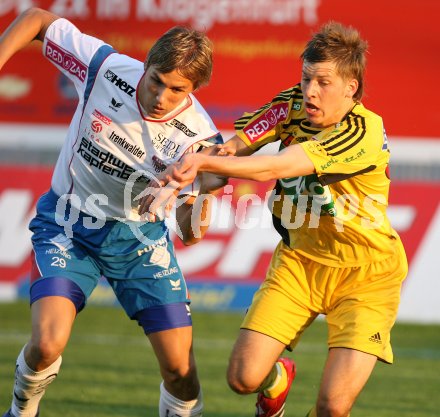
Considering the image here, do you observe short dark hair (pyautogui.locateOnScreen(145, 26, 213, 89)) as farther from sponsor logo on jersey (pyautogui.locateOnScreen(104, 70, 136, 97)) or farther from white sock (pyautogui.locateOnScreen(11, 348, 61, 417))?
white sock (pyautogui.locateOnScreen(11, 348, 61, 417))

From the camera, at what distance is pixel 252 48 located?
12445mm

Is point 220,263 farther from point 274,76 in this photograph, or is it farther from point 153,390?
point 153,390

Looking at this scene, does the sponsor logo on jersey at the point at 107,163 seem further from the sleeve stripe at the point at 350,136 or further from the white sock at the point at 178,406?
the white sock at the point at 178,406

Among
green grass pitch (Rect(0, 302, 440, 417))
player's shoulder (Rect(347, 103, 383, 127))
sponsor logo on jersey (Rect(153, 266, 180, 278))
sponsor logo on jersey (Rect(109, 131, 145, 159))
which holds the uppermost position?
player's shoulder (Rect(347, 103, 383, 127))

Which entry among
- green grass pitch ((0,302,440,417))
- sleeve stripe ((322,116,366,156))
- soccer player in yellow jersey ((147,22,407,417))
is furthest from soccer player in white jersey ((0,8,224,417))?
green grass pitch ((0,302,440,417))

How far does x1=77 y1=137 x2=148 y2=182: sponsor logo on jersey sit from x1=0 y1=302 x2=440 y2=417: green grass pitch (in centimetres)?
204

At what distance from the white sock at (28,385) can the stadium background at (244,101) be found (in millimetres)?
6260

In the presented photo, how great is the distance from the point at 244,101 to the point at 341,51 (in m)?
6.49

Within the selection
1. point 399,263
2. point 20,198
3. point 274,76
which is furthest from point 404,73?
point 399,263

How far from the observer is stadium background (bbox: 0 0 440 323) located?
40.0ft

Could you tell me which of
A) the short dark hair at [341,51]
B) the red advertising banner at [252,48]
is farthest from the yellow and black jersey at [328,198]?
the red advertising banner at [252,48]

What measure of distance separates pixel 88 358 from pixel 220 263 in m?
2.85

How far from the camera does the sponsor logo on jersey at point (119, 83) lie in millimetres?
6320

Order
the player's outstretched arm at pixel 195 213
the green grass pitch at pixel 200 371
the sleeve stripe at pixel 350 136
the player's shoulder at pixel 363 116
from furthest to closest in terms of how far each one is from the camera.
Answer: the green grass pitch at pixel 200 371 < the player's outstretched arm at pixel 195 213 < the player's shoulder at pixel 363 116 < the sleeve stripe at pixel 350 136
